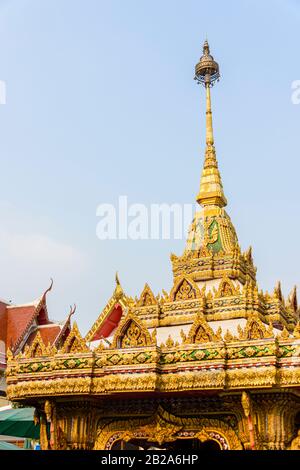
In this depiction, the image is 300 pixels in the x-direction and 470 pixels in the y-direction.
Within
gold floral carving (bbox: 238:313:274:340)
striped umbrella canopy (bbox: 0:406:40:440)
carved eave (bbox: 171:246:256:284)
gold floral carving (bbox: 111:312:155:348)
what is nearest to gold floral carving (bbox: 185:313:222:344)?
gold floral carving (bbox: 238:313:274:340)

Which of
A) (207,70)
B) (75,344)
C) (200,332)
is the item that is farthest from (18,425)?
(207,70)

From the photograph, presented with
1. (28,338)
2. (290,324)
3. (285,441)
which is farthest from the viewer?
(28,338)

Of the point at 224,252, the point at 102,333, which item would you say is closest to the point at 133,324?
the point at 224,252

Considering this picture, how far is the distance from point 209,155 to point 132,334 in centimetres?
865

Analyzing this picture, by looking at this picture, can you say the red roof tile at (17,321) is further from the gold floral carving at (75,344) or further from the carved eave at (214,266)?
the gold floral carving at (75,344)

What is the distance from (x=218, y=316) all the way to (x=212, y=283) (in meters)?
1.98

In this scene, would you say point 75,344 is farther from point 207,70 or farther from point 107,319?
point 207,70

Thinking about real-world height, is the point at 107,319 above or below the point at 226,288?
above

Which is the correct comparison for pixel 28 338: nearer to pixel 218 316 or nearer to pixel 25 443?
pixel 25 443

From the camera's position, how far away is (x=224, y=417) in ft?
40.1

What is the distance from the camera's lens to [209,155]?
63.9 feet

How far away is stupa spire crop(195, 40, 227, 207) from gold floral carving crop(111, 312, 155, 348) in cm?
687

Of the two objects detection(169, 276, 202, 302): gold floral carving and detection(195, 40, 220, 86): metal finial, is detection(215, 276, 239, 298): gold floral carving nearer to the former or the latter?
detection(169, 276, 202, 302): gold floral carving
